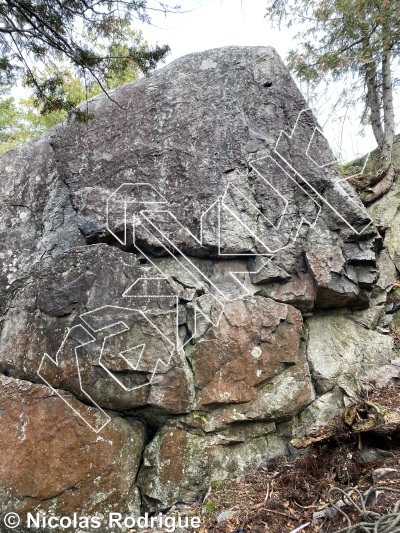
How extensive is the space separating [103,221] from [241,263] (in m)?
1.51

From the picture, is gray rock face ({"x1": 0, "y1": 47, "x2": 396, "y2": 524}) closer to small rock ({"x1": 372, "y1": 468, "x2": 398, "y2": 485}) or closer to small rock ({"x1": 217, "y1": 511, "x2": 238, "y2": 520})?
small rock ({"x1": 217, "y1": 511, "x2": 238, "y2": 520})

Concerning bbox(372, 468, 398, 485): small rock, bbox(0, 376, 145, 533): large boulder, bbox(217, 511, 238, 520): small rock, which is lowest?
bbox(217, 511, 238, 520): small rock

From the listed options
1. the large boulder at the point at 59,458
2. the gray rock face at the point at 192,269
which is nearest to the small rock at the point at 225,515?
the gray rock face at the point at 192,269

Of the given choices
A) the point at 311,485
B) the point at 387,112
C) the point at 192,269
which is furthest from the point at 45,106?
the point at 387,112

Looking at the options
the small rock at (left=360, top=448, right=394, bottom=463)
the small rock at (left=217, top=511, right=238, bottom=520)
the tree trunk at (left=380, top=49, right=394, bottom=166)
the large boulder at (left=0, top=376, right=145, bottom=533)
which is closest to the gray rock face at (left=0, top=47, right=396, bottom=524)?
the large boulder at (left=0, top=376, right=145, bottom=533)

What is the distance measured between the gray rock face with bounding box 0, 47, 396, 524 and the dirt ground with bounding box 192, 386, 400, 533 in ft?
0.80

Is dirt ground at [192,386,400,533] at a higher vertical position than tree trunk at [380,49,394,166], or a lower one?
lower

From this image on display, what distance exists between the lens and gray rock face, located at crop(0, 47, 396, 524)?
3.87 meters

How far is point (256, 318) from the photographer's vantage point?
411 centimetres

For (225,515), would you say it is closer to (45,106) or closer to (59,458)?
(59,458)

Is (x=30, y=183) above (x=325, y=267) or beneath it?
above

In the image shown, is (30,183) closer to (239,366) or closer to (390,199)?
(239,366)

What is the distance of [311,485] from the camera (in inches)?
129

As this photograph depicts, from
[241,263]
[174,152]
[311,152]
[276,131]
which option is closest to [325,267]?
[241,263]
